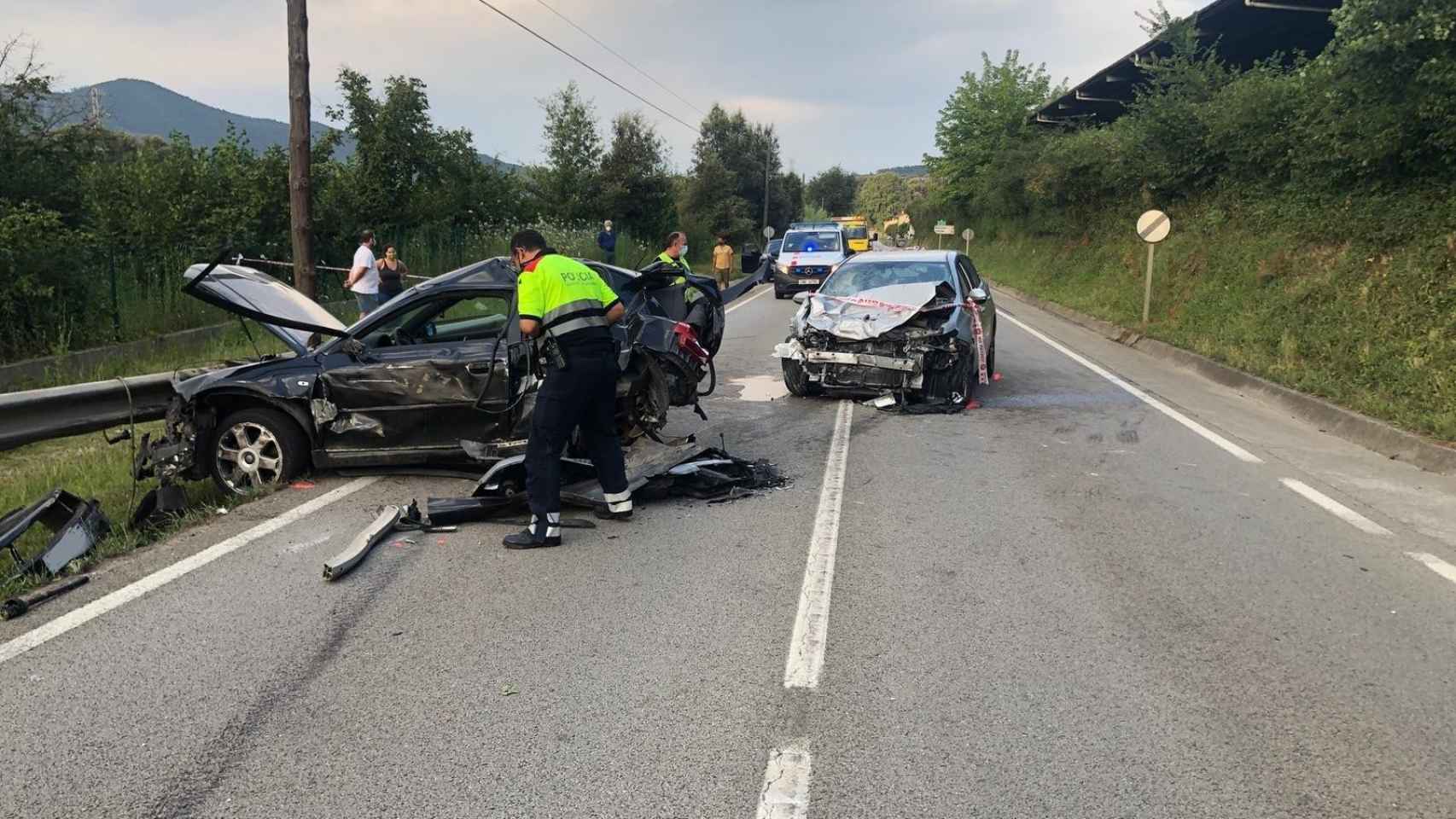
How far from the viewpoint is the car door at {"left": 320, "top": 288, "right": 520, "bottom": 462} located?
258 inches

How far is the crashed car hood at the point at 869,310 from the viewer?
9711mm

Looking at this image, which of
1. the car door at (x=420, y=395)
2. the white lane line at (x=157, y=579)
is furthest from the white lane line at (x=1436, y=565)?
the white lane line at (x=157, y=579)

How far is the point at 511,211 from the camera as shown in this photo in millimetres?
25672

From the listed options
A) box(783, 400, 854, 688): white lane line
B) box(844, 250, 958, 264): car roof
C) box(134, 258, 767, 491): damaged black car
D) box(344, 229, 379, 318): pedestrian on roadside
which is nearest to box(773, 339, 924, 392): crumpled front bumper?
box(844, 250, 958, 264): car roof

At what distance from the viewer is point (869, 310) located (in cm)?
1000

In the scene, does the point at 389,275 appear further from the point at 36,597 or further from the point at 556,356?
the point at 36,597

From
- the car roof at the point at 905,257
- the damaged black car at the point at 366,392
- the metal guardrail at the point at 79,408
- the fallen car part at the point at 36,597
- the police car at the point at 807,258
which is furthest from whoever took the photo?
the police car at the point at 807,258

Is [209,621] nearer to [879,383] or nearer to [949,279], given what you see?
[879,383]

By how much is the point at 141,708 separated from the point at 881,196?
13738 cm

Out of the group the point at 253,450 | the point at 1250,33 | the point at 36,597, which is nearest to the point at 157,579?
the point at 36,597

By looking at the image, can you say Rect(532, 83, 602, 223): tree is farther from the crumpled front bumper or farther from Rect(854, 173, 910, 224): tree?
→ Rect(854, 173, 910, 224): tree

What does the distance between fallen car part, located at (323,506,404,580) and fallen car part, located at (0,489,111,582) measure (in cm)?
143

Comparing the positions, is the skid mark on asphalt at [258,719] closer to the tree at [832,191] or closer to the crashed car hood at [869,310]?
the crashed car hood at [869,310]

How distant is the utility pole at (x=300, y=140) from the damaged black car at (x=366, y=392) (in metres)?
5.32
